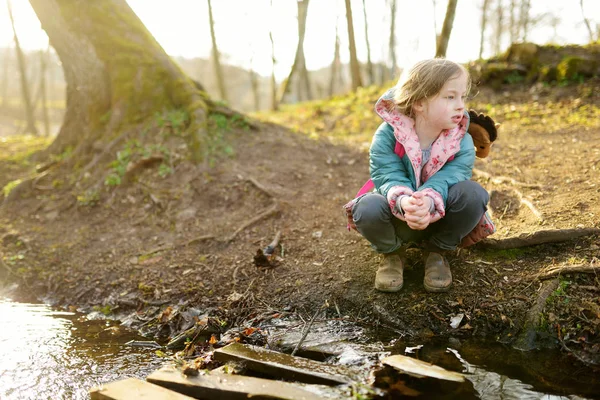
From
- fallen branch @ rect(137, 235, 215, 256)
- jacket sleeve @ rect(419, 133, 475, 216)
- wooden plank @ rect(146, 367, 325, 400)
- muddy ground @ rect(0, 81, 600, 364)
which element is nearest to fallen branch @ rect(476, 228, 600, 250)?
muddy ground @ rect(0, 81, 600, 364)

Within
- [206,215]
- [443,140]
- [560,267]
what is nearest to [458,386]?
[560,267]

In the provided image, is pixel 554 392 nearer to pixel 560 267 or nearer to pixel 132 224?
pixel 560 267

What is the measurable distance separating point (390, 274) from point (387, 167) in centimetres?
80

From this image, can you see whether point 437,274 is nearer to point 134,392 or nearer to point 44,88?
point 134,392

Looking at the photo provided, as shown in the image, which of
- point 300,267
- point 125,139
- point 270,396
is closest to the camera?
point 270,396

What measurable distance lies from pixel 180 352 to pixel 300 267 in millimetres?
1335

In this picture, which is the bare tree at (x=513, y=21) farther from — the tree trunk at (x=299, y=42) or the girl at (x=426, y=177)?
the girl at (x=426, y=177)

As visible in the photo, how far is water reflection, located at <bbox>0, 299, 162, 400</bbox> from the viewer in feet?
8.98

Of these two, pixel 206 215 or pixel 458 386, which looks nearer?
pixel 458 386

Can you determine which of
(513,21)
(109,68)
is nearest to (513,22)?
(513,21)

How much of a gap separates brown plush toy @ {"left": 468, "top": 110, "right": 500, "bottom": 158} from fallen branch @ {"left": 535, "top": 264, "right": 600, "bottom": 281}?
101cm

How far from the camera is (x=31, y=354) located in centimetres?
317

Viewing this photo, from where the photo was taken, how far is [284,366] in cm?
253

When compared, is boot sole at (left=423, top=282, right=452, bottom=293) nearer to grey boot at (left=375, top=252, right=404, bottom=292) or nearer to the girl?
the girl
